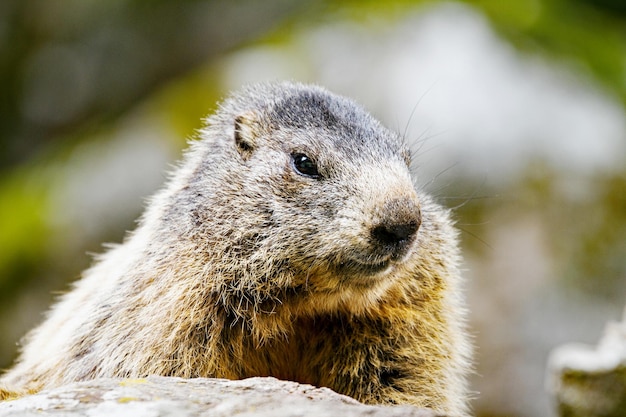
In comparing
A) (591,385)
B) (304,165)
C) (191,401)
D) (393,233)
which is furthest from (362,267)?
(591,385)

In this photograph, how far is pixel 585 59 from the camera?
1026 centimetres

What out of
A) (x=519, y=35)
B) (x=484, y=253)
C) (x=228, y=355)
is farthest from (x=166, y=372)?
(x=519, y=35)

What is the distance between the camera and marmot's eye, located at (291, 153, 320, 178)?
439 centimetres

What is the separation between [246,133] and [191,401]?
1.99 meters

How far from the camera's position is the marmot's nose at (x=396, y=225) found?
3891 mm

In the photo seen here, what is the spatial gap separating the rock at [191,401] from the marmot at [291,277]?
0.80 m

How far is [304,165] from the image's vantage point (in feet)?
14.6

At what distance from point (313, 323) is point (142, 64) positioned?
33.7ft

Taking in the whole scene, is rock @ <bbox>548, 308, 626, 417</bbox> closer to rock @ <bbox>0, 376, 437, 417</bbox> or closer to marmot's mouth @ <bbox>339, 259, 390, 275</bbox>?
rock @ <bbox>0, 376, 437, 417</bbox>

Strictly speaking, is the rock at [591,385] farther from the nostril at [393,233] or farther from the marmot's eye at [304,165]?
the marmot's eye at [304,165]

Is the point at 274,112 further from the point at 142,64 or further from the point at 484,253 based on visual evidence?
the point at 142,64

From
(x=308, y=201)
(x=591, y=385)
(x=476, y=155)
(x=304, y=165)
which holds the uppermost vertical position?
(x=476, y=155)

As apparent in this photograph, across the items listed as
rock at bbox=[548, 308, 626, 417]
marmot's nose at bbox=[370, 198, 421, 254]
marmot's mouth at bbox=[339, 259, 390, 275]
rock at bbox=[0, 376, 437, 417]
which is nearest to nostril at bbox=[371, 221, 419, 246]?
marmot's nose at bbox=[370, 198, 421, 254]

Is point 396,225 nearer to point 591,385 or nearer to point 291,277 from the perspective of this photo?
point 291,277
